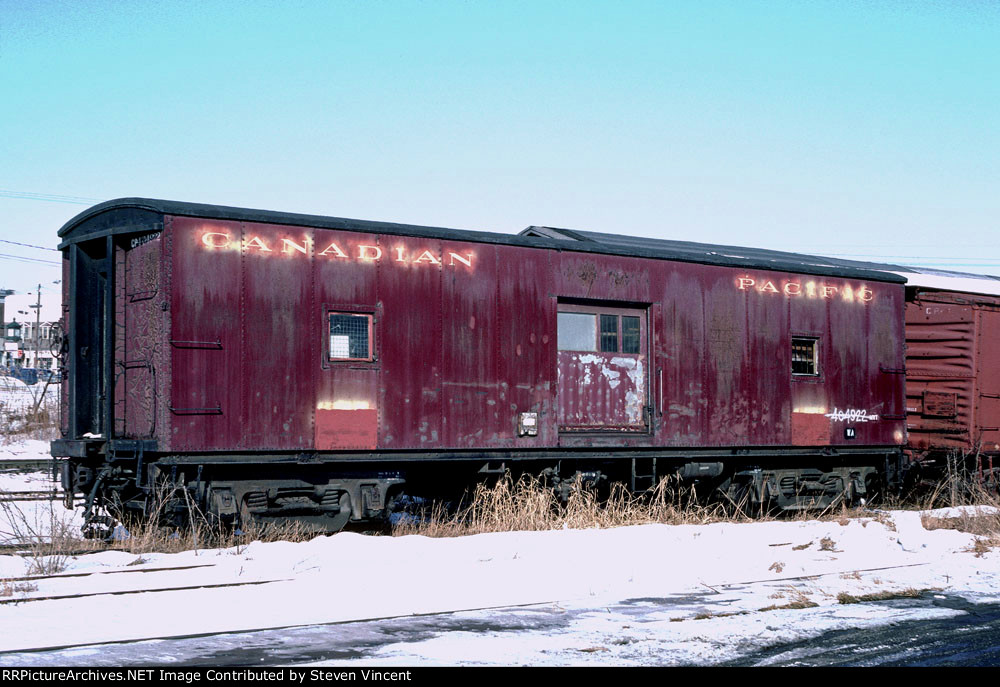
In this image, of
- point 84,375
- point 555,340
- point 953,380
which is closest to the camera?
point 84,375

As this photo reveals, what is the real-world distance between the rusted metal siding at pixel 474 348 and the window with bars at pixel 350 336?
94 mm

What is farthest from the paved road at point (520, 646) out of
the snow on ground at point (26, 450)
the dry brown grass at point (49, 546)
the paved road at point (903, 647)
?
the snow on ground at point (26, 450)

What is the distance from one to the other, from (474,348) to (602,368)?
187cm

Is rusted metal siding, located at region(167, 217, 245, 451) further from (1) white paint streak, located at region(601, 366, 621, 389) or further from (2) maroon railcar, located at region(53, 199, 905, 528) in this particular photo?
(1) white paint streak, located at region(601, 366, 621, 389)

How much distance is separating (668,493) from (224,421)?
20.8ft

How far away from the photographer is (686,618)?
21.7 feet

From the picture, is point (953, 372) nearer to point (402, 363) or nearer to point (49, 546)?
point (402, 363)

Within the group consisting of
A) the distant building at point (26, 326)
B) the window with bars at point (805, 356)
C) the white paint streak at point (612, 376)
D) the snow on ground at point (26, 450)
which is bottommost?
the snow on ground at point (26, 450)

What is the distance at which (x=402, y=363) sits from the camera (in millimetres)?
10844

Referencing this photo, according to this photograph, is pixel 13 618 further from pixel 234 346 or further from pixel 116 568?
pixel 234 346

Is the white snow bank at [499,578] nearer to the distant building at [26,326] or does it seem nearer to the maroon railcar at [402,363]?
the maroon railcar at [402,363]

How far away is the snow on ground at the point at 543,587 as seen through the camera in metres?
5.89

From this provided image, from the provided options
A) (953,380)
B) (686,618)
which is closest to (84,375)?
(686,618)

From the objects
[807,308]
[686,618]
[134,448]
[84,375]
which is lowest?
[686,618]
